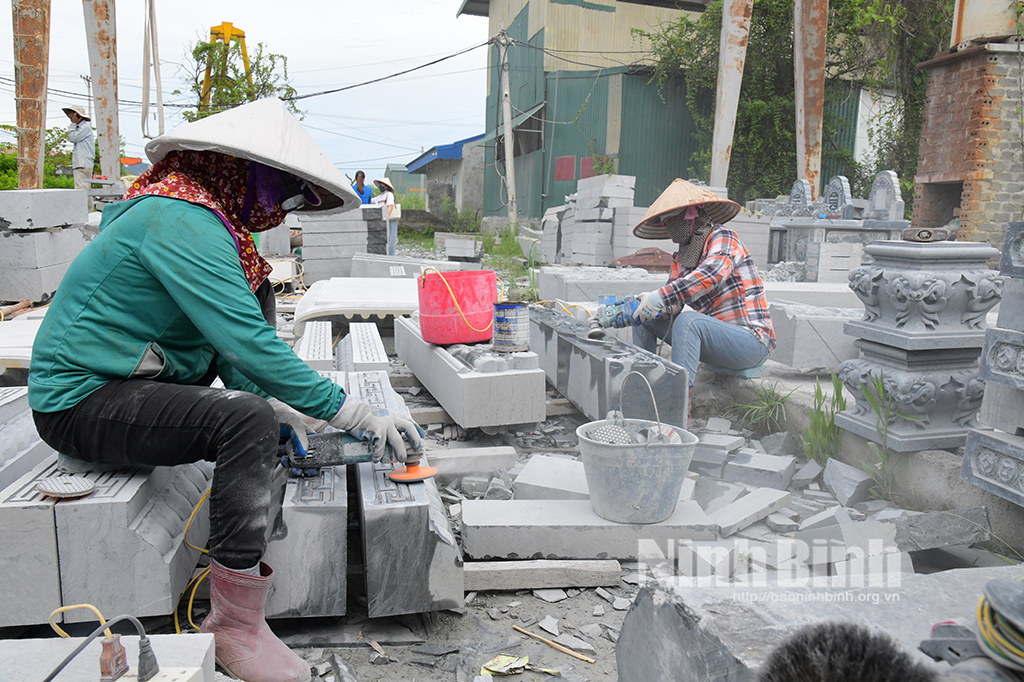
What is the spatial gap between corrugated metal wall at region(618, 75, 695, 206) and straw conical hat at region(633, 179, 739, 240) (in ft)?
44.4

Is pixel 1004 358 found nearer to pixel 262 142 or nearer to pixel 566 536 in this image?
pixel 566 536

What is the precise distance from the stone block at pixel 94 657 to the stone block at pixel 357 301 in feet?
14.2

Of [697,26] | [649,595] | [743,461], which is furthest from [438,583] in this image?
[697,26]

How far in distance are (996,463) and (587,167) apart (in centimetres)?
1628

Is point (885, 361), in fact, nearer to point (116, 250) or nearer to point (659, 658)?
point (659, 658)

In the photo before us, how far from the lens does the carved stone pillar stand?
10.1ft

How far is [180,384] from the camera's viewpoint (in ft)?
7.18

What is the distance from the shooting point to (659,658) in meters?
1.62

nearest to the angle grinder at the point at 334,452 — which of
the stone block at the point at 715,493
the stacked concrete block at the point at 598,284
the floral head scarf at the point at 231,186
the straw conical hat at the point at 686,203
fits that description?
the floral head scarf at the point at 231,186

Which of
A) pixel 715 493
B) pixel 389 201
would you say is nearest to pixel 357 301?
pixel 715 493

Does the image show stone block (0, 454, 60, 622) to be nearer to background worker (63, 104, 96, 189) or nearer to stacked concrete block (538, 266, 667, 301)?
stacked concrete block (538, 266, 667, 301)

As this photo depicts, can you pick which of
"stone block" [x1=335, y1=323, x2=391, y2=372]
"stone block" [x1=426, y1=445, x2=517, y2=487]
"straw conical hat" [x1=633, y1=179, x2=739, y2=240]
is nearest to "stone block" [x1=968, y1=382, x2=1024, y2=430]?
"straw conical hat" [x1=633, y1=179, x2=739, y2=240]

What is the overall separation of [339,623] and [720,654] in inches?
57.3

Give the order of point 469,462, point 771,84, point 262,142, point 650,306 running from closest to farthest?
point 262,142, point 469,462, point 650,306, point 771,84
